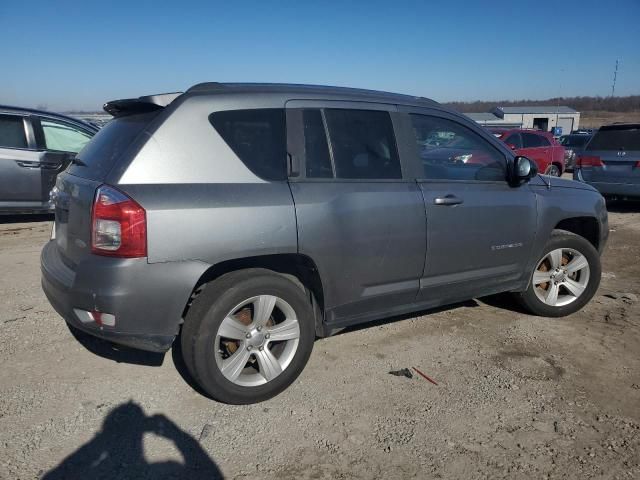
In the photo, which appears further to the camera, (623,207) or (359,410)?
(623,207)

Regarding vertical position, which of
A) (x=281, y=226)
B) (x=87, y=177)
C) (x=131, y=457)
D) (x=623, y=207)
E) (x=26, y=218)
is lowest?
(x=131, y=457)

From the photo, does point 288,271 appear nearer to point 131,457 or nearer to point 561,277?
point 131,457

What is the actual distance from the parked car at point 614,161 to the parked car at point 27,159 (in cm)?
929

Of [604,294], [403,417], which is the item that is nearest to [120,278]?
[403,417]

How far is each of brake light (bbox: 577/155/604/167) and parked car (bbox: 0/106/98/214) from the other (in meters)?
9.27

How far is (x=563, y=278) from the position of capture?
437 centimetres

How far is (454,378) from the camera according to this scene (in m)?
3.33

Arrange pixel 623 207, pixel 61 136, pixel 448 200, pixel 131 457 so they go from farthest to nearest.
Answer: pixel 623 207
pixel 61 136
pixel 448 200
pixel 131 457

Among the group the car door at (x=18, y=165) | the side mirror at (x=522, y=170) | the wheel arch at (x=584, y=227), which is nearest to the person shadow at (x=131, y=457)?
the side mirror at (x=522, y=170)

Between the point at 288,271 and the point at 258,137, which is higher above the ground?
the point at 258,137

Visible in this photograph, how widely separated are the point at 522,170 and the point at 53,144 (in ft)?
22.6

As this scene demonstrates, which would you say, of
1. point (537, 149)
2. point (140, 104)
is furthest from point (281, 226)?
point (537, 149)

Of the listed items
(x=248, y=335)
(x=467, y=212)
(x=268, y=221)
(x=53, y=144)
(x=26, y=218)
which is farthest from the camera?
(x=26, y=218)

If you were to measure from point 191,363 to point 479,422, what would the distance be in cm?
165
